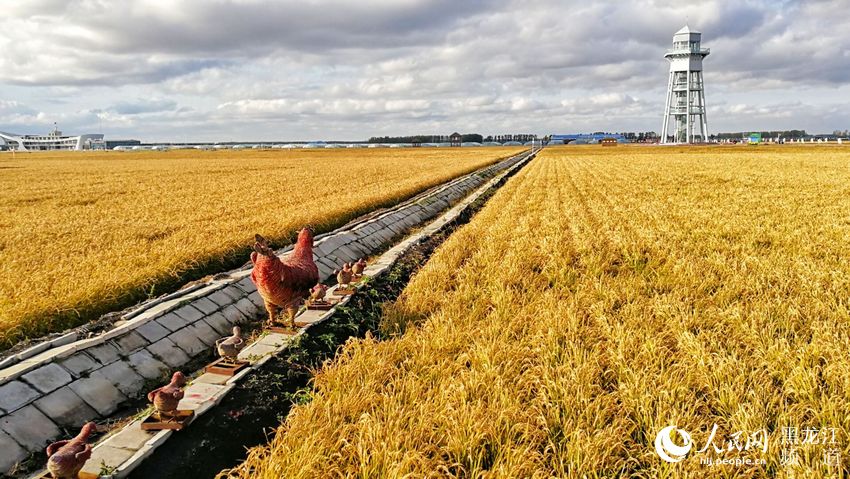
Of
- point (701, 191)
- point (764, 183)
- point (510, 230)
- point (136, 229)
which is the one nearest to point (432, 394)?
point (510, 230)

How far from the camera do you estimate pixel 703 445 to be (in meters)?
3.35

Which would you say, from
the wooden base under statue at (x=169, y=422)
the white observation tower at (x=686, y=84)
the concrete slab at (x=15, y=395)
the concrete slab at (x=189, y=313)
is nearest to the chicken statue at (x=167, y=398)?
the wooden base under statue at (x=169, y=422)

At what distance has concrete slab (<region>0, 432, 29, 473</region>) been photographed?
145 inches

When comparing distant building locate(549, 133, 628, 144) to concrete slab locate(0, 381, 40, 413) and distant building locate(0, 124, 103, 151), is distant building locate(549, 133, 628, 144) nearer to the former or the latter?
distant building locate(0, 124, 103, 151)

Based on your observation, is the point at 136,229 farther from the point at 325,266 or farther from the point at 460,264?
the point at 460,264

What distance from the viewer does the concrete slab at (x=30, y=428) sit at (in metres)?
3.90

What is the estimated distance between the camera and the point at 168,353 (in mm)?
5562

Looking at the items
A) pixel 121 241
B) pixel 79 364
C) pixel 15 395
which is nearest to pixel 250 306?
pixel 79 364

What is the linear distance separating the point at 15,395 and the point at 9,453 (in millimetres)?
538

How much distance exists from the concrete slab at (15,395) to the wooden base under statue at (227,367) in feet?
4.42

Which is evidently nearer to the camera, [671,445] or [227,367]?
[671,445]

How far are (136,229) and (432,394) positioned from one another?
9.58 meters

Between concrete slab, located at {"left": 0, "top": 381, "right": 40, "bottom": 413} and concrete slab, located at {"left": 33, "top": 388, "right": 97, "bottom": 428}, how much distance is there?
0.08m

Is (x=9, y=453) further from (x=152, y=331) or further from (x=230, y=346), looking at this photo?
(x=152, y=331)
